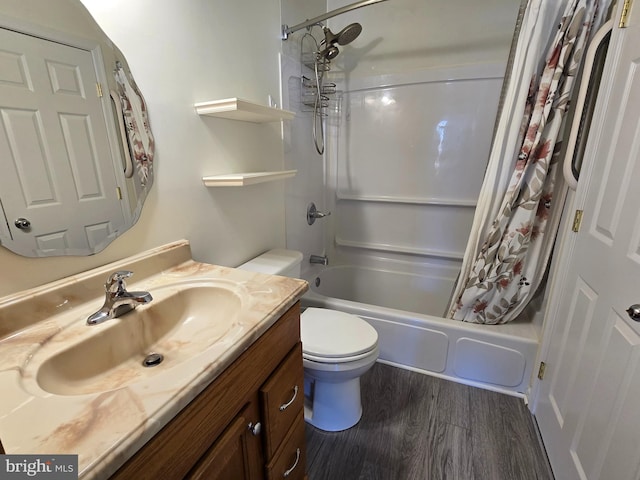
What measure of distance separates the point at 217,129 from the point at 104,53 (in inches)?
18.3

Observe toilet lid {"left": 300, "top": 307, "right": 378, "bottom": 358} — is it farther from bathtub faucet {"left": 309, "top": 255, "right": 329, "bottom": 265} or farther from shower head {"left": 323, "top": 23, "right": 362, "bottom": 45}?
shower head {"left": 323, "top": 23, "right": 362, "bottom": 45}

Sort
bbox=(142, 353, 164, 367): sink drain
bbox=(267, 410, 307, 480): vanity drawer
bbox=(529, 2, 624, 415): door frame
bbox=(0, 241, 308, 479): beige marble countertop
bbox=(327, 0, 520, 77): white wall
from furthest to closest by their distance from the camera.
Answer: bbox=(327, 0, 520, 77): white wall → bbox=(529, 2, 624, 415): door frame → bbox=(267, 410, 307, 480): vanity drawer → bbox=(142, 353, 164, 367): sink drain → bbox=(0, 241, 308, 479): beige marble countertop

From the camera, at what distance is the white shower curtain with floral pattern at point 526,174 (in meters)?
1.27

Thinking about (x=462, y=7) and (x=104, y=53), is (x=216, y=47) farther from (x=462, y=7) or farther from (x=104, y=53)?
(x=462, y=7)

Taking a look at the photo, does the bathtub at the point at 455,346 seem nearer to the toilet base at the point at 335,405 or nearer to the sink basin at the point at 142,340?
the toilet base at the point at 335,405

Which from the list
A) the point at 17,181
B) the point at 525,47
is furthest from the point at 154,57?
the point at 525,47

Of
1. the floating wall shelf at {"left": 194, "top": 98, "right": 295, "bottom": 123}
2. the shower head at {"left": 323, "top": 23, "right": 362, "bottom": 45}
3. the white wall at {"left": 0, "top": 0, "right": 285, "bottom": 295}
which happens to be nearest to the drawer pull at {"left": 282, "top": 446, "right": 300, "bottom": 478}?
the white wall at {"left": 0, "top": 0, "right": 285, "bottom": 295}

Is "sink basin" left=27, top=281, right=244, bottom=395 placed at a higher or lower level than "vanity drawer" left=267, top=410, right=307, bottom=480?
higher

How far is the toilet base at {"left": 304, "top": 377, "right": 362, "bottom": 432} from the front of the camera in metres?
1.38

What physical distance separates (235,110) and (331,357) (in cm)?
105

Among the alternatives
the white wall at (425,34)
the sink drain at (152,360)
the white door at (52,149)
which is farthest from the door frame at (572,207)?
the white door at (52,149)

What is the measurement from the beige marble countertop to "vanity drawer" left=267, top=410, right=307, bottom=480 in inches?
16.7

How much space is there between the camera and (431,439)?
1.36 m

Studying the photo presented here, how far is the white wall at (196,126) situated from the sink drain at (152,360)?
33 cm
